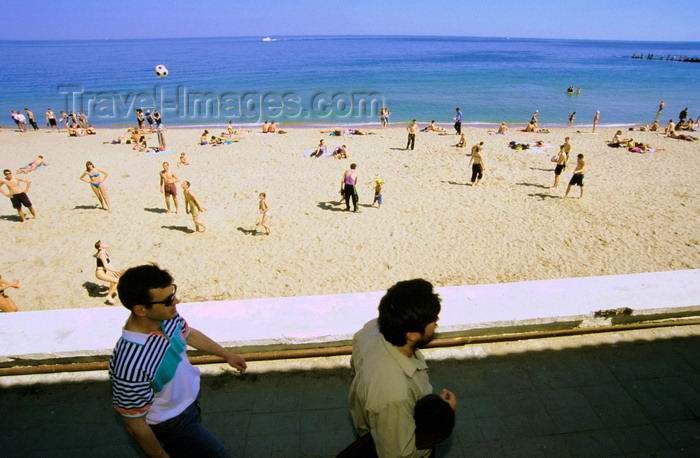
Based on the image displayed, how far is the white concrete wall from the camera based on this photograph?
3062 millimetres

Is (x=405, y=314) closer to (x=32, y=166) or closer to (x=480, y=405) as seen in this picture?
(x=480, y=405)

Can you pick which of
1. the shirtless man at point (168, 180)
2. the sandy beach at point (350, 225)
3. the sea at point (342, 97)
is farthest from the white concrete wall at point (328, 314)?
the sea at point (342, 97)

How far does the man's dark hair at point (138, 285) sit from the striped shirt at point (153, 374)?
170mm

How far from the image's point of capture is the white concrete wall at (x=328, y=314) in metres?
3.06

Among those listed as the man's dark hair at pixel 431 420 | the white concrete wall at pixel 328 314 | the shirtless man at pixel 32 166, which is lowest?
the shirtless man at pixel 32 166

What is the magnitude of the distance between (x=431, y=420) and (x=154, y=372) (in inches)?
53.4

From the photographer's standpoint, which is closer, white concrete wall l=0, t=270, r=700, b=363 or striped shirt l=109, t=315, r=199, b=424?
striped shirt l=109, t=315, r=199, b=424

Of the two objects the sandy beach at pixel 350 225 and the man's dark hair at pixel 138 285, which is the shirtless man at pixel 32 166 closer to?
the sandy beach at pixel 350 225

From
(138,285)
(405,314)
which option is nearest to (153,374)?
(138,285)

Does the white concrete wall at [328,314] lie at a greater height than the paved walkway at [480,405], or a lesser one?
greater

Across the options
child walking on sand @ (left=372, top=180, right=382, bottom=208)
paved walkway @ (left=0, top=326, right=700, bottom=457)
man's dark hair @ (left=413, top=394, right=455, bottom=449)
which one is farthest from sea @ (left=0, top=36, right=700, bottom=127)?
man's dark hair @ (left=413, top=394, right=455, bottom=449)

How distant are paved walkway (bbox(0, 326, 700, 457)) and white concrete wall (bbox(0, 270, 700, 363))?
294 millimetres

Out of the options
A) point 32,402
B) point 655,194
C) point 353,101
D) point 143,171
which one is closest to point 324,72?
point 353,101

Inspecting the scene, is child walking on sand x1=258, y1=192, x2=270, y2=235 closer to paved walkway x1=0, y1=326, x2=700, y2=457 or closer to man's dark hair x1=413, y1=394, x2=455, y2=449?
paved walkway x1=0, y1=326, x2=700, y2=457
